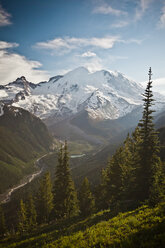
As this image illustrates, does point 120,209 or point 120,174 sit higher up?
point 120,174

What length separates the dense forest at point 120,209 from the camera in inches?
556

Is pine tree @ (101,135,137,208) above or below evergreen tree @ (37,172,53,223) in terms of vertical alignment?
above

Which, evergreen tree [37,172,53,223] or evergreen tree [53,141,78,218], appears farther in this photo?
evergreen tree [37,172,53,223]

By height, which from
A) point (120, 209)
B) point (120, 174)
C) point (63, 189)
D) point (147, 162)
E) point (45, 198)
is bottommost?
point (45, 198)

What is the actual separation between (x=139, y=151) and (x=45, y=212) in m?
45.4

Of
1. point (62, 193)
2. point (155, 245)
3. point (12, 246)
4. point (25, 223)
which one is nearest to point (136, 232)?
point (155, 245)

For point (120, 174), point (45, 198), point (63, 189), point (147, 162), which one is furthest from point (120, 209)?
point (45, 198)

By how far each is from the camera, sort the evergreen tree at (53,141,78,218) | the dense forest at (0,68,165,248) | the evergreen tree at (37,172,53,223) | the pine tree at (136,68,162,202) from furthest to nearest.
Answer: the evergreen tree at (37,172,53,223) < the evergreen tree at (53,141,78,218) < the pine tree at (136,68,162,202) < the dense forest at (0,68,165,248)

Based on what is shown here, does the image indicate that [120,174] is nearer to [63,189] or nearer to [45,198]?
[63,189]

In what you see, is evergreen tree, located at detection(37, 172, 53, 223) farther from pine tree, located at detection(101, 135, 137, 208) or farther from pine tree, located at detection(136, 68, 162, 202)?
pine tree, located at detection(136, 68, 162, 202)

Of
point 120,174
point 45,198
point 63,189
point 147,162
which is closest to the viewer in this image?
point 147,162

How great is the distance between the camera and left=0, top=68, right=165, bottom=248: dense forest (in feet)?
46.4

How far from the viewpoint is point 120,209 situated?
88.0 feet

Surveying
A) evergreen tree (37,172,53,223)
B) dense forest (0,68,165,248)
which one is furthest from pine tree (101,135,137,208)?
evergreen tree (37,172,53,223)
